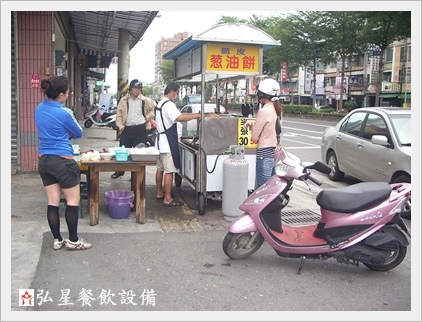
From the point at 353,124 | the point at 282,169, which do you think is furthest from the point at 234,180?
the point at 353,124

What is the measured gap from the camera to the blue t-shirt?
14.3ft

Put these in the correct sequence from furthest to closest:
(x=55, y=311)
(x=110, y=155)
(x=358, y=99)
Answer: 1. (x=358, y=99)
2. (x=110, y=155)
3. (x=55, y=311)

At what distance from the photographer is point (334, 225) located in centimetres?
422

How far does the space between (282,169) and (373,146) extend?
12.3 ft

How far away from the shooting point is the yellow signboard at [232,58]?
19.7 feet

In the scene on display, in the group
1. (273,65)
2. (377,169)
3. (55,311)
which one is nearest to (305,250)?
(55,311)

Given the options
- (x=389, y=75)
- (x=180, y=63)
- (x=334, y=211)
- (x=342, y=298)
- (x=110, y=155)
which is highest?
(x=389, y=75)

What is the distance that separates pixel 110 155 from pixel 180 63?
2760mm

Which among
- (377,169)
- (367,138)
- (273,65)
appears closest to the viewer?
(377,169)

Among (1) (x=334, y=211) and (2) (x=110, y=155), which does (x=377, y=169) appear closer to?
(1) (x=334, y=211)

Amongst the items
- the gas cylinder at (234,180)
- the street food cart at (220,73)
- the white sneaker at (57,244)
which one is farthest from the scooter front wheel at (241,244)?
the white sneaker at (57,244)

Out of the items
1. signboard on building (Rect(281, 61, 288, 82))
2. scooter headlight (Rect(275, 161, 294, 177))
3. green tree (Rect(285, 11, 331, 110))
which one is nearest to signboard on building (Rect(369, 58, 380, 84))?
signboard on building (Rect(281, 61, 288, 82))

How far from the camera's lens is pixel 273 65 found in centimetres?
4103

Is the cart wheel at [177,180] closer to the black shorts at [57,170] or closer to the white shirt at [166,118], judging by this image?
the white shirt at [166,118]
